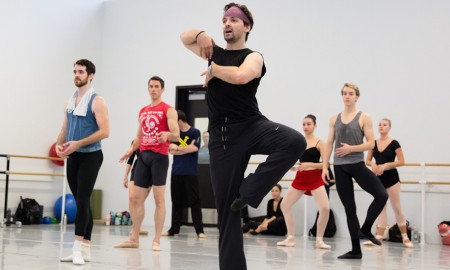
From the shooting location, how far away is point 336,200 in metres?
11.3

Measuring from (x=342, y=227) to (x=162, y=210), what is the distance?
5170mm

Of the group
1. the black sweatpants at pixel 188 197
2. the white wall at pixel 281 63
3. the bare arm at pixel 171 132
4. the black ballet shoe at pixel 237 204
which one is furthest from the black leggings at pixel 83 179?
the white wall at pixel 281 63

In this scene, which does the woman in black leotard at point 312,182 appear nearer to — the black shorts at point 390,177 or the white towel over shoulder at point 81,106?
the black shorts at point 390,177

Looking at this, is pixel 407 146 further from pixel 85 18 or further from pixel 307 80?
pixel 85 18

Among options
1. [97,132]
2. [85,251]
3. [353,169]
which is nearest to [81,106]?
[97,132]

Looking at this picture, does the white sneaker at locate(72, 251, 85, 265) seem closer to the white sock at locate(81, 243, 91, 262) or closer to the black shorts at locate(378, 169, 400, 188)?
the white sock at locate(81, 243, 91, 262)

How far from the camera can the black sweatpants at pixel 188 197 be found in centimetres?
969

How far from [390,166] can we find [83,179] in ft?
17.9

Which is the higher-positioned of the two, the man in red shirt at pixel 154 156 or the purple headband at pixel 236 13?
the purple headband at pixel 236 13

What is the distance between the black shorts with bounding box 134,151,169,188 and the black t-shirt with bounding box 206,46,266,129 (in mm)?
3213

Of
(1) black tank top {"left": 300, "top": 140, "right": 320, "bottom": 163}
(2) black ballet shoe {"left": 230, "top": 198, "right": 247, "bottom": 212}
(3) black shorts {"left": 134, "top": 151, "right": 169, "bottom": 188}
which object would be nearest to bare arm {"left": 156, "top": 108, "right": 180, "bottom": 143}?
(3) black shorts {"left": 134, "top": 151, "right": 169, "bottom": 188}

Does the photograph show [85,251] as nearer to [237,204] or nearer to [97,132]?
[97,132]

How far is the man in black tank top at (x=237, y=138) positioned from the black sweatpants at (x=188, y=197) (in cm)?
612

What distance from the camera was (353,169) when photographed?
6516 millimetres
